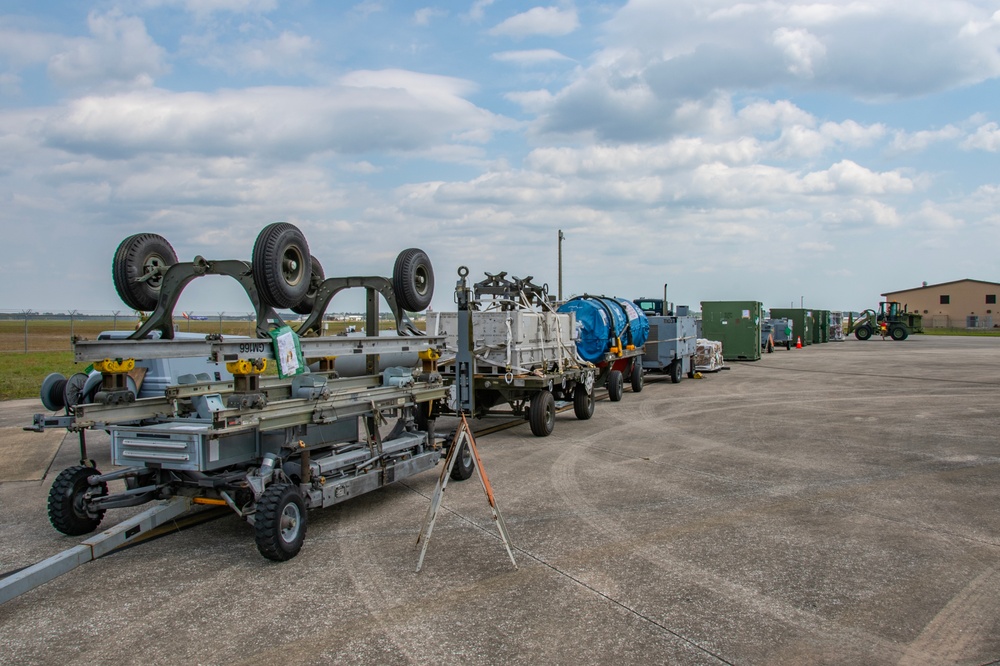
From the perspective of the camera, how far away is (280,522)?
19.8ft

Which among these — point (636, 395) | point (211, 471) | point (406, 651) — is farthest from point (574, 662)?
A: point (636, 395)

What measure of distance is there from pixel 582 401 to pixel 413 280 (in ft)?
23.5

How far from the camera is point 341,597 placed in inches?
212

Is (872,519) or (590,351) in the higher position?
(590,351)

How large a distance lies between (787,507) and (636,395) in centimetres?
1172

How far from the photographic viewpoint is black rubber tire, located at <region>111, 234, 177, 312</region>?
6785 millimetres

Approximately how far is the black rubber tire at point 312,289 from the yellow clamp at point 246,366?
1758 mm

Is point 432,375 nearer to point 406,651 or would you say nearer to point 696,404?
point 406,651

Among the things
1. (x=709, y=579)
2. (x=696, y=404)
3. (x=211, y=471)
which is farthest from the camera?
(x=696, y=404)

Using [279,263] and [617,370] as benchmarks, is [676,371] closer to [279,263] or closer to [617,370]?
[617,370]

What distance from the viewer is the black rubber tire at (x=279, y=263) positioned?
6.51m

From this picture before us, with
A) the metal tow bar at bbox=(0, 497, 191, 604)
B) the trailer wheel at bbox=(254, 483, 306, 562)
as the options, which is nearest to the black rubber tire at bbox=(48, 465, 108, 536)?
the metal tow bar at bbox=(0, 497, 191, 604)

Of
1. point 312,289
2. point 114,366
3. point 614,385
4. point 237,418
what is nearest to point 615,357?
point 614,385

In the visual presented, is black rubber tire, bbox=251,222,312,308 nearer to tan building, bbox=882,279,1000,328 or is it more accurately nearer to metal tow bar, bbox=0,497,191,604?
metal tow bar, bbox=0,497,191,604
